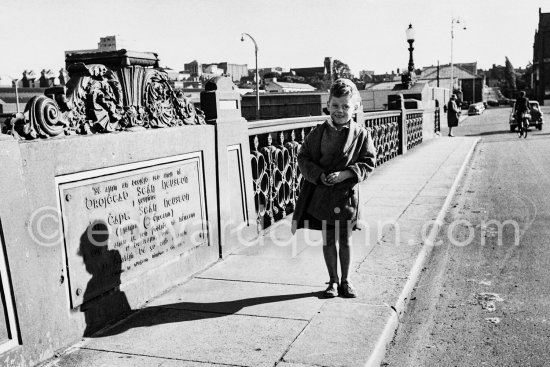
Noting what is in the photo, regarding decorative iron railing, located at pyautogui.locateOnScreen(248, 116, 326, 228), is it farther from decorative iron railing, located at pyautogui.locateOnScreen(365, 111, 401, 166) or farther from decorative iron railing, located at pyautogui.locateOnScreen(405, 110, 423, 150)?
decorative iron railing, located at pyautogui.locateOnScreen(405, 110, 423, 150)

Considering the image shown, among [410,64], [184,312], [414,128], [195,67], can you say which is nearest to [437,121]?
[410,64]

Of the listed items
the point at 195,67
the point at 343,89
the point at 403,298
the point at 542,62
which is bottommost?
the point at 403,298

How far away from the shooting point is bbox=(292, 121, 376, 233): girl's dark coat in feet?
15.1

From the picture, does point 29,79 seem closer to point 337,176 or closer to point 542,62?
point 542,62

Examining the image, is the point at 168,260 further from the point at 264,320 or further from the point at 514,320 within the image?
the point at 514,320

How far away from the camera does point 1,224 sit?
329 centimetres

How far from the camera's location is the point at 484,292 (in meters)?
5.26

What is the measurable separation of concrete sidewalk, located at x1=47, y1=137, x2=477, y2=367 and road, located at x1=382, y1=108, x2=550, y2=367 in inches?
7.0

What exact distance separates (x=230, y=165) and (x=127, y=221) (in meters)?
1.89

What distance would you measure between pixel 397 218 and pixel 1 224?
5659mm

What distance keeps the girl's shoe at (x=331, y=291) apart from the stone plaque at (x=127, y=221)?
4.64 ft

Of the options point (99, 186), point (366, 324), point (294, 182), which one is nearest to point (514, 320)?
point (366, 324)

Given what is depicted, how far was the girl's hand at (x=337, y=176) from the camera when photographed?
4.49 metres

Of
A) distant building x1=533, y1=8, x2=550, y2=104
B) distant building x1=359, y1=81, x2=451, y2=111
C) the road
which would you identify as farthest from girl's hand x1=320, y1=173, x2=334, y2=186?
distant building x1=533, y1=8, x2=550, y2=104
